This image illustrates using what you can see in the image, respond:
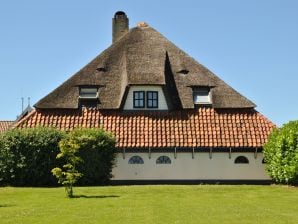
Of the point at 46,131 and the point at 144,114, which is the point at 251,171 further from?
the point at 46,131

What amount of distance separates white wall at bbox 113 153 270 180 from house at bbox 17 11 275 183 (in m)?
0.06

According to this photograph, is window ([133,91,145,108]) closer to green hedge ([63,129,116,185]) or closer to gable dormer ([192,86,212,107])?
gable dormer ([192,86,212,107])

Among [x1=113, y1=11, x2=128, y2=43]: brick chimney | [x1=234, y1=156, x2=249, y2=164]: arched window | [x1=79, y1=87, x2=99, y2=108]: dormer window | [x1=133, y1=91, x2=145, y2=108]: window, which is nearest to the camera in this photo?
[x1=234, y1=156, x2=249, y2=164]: arched window

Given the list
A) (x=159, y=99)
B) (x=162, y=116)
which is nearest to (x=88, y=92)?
(x=159, y=99)

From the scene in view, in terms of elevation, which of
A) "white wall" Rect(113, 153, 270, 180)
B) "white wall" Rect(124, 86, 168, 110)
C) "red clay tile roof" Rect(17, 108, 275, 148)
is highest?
"white wall" Rect(124, 86, 168, 110)

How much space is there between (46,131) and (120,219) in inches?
624

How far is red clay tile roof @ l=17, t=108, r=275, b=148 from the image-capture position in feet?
117

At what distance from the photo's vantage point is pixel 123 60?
39.8 meters

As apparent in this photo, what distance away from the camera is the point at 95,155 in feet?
105

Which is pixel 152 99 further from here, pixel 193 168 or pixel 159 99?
pixel 193 168

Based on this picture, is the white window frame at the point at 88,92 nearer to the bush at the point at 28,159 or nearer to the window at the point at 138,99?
the window at the point at 138,99

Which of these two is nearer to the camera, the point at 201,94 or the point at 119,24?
the point at 201,94

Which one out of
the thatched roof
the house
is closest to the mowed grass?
the house

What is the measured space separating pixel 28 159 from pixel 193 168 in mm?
10754
